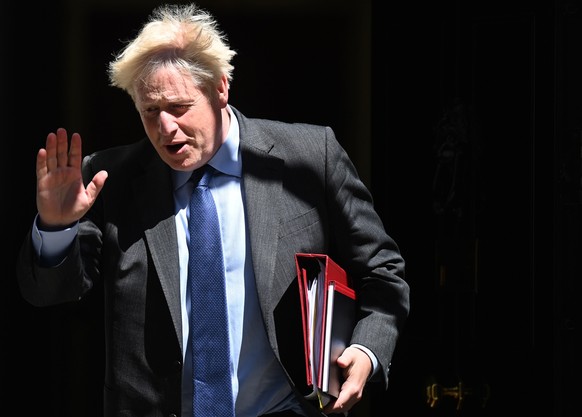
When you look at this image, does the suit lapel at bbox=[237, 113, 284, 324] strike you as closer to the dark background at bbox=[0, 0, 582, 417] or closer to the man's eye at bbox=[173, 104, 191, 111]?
the man's eye at bbox=[173, 104, 191, 111]

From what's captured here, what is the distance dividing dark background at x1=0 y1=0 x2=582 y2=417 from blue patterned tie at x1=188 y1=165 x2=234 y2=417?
191 centimetres

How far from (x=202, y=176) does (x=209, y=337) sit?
451mm

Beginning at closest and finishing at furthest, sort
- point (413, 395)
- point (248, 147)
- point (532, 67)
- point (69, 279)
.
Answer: point (69, 279)
point (248, 147)
point (532, 67)
point (413, 395)

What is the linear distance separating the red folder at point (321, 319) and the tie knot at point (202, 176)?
37 centimetres

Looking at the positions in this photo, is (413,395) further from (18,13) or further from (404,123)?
(18,13)

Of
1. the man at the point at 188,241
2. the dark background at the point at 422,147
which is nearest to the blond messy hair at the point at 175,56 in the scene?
the man at the point at 188,241

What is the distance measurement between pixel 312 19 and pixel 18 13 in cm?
123

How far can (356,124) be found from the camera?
17.1ft

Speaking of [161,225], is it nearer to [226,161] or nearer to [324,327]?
[226,161]

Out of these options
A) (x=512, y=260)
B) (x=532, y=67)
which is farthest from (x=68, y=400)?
(x=532, y=67)

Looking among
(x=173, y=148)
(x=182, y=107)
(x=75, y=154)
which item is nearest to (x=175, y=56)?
(x=182, y=107)

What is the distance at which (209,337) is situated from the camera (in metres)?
3.22

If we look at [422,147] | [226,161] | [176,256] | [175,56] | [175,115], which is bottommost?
[176,256]

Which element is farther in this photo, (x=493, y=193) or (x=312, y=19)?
(x=312, y=19)
